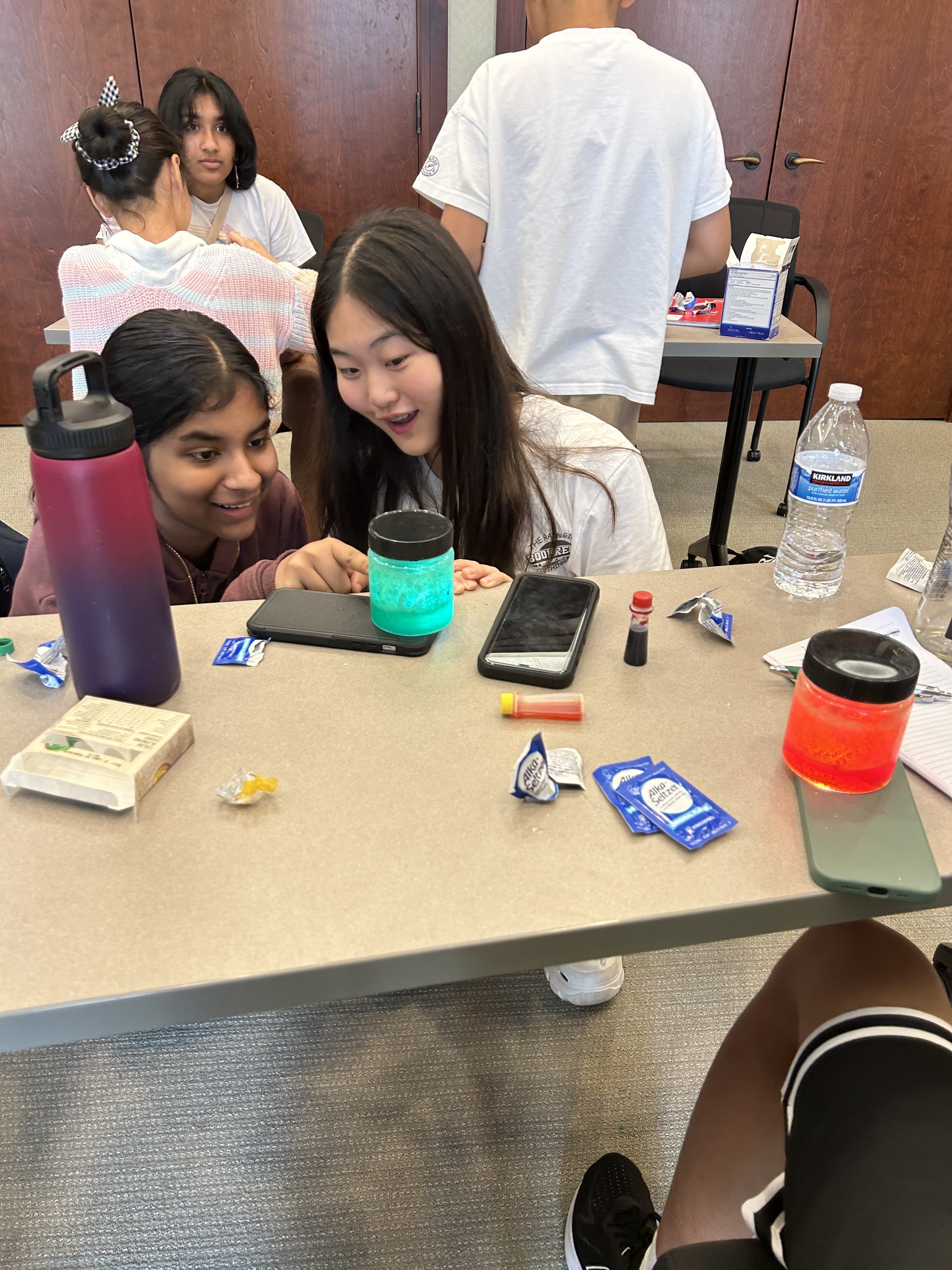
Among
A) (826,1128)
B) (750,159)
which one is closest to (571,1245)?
(826,1128)

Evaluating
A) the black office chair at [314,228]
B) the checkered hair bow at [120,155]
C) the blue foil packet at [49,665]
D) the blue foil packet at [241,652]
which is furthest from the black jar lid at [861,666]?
the black office chair at [314,228]

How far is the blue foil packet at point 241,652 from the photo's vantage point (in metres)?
0.81

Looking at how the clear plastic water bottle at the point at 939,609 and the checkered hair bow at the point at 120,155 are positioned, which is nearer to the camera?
the clear plastic water bottle at the point at 939,609

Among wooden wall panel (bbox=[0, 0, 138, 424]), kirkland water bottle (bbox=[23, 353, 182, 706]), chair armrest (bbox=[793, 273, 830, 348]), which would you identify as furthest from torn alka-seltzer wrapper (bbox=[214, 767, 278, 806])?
wooden wall panel (bbox=[0, 0, 138, 424])

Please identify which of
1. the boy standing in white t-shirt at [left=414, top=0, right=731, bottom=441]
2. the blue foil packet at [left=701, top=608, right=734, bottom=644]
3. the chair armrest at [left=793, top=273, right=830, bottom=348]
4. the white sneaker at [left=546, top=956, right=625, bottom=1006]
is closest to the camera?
the blue foil packet at [left=701, top=608, right=734, bottom=644]

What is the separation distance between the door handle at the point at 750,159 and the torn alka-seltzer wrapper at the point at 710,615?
10.4ft

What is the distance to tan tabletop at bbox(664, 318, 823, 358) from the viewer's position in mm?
2160

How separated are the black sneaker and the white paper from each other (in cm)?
76

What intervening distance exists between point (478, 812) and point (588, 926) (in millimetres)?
125

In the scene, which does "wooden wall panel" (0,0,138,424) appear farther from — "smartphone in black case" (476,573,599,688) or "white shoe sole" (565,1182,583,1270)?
"white shoe sole" (565,1182,583,1270)

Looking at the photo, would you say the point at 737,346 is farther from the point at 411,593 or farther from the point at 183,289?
the point at 411,593

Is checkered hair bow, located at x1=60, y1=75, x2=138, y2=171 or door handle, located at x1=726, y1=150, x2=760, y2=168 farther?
door handle, located at x1=726, y1=150, x2=760, y2=168

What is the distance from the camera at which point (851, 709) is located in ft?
2.04

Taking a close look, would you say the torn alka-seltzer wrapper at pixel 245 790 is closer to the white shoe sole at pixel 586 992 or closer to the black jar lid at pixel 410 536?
the black jar lid at pixel 410 536
